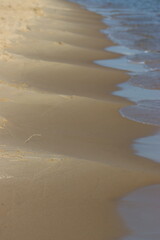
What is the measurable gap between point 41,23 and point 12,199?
53.1 ft

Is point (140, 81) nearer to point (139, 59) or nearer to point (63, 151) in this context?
point (139, 59)

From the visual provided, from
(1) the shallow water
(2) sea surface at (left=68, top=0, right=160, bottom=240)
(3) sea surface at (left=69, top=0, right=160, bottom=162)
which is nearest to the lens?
(1) the shallow water

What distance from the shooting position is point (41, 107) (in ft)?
27.1

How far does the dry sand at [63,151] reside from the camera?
Result: 4.61m

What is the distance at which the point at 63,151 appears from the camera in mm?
6391

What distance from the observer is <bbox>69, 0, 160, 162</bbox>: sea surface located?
8124 mm

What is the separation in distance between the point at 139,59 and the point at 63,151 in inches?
310

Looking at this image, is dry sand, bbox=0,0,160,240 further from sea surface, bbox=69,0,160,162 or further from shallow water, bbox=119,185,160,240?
sea surface, bbox=69,0,160,162

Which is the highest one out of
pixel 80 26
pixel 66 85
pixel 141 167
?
pixel 141 167

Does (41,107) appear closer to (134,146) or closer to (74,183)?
(134,146)

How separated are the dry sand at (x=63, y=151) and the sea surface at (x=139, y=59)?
0.76 ft

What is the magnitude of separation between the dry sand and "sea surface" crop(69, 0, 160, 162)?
23cm

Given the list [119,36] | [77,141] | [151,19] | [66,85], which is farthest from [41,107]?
[151,19]

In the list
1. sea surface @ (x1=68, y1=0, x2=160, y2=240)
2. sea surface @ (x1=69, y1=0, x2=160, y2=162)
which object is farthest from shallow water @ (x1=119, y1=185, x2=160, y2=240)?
sea surface @ (x1=69, y1=0, x2=160, y2=162)
